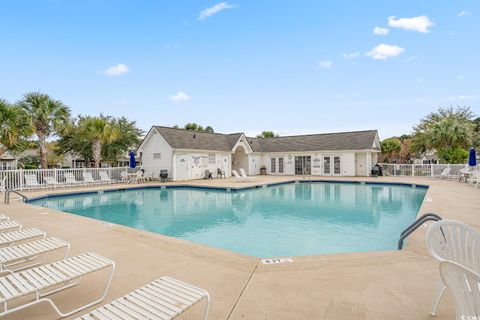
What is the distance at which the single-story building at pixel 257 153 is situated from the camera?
21.2 m

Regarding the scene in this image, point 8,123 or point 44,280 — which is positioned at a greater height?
point 8,123

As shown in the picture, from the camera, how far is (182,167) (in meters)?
21.1

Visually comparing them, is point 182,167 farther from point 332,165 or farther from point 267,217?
point 332,165

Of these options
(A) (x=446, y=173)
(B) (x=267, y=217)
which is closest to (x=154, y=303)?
(B) (x=267, y=217)

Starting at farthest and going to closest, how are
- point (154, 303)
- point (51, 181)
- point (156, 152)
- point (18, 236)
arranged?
point (156, 152) → point (51, 181) → point (18, 236) → point (154, 303)

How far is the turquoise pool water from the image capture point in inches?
275

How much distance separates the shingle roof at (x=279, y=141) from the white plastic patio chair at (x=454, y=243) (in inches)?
754

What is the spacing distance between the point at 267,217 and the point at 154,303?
310 inches

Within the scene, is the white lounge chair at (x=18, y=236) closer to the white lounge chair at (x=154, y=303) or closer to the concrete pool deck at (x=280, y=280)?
the concrete pool deck at (x=280, y=280)

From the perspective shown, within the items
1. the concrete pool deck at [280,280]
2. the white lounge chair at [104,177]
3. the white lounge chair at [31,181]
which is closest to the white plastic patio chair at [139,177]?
the white lounge chair at [104,177]

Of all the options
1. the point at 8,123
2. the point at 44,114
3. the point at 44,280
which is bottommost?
the point at 44,280

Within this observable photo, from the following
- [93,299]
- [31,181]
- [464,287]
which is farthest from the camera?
A: [31,181]

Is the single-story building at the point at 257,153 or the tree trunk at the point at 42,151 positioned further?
the single-story building at the point at 257,153

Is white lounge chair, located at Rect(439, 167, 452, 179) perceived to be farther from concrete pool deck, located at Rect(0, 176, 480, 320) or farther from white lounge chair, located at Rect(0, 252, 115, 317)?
white lounge chair, located at Rect(0, 252, 115, 317)
